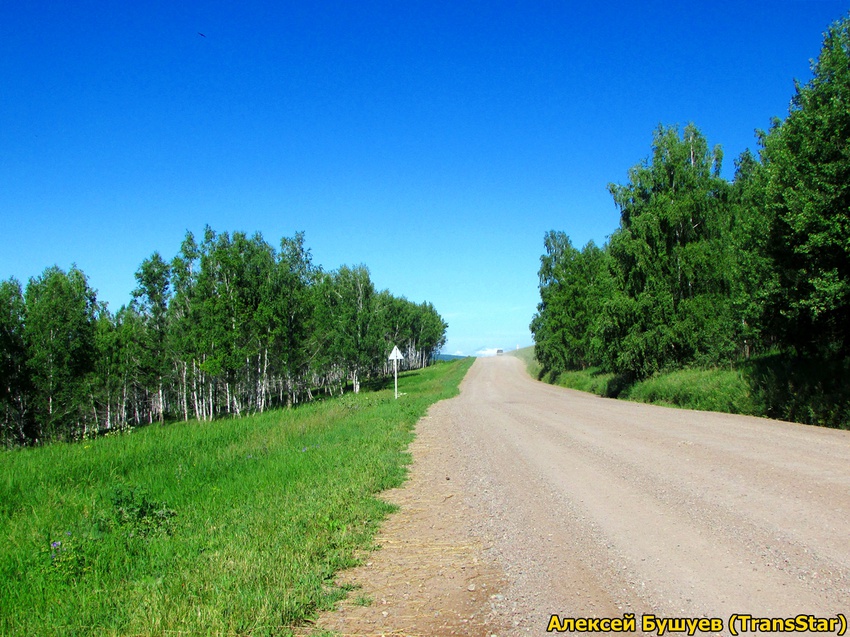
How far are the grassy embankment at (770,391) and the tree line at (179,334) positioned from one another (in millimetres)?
26404

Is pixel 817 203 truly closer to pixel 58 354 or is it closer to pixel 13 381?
pixel 58 354

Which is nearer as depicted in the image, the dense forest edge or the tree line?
the dense forest edge

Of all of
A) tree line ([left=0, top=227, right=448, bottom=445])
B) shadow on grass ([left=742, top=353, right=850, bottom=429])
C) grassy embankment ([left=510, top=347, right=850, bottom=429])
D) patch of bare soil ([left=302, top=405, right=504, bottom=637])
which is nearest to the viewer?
patch of bare soil ([left=302, top=405, right=504, bottom=637])

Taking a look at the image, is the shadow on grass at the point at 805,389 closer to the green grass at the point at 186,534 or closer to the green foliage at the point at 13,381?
the green grass at the point at 186,534

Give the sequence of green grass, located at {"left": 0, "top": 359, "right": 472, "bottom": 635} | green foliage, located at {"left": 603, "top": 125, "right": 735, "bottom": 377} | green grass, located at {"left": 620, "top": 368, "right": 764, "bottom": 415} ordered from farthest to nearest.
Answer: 1. green foliage, located at {"left": 603, "top": 125, "right": 735, "bottom": 377}
2. green grass, located at {"left": 620, "top": 368, "right": 764, "bottom": 415}
3. green grass, located at {"left": 0, "top": 359, "right": 472, "bottom": 635}

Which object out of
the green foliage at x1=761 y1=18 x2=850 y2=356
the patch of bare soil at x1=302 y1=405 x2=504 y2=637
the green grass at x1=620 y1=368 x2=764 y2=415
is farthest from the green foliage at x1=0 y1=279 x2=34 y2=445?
the green foliage at x1=761 y1=18 x2=850 y2=356

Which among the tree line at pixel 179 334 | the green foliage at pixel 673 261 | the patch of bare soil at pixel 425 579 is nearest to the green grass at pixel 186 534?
the patch of bare soil at pixel 425 579

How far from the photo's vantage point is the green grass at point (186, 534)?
13.2 feet

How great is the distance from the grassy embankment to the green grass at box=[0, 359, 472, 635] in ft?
34.2

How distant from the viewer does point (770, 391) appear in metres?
15.1

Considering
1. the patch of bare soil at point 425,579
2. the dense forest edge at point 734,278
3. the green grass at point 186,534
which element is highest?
the dense forest edge at point 734,278

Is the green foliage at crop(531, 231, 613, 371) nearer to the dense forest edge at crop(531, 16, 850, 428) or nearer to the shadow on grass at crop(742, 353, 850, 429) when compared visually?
the dense forest edge at crop(531, 16, 850, 428)

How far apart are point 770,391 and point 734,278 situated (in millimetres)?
5731

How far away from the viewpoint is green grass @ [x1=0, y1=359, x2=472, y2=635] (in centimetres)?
402
